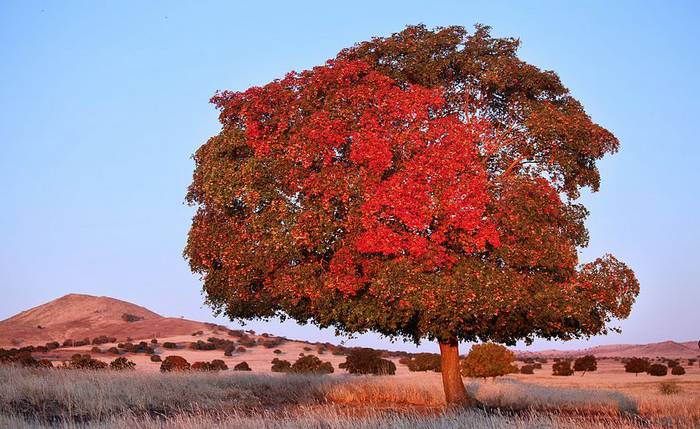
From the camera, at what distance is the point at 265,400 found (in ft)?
84.4

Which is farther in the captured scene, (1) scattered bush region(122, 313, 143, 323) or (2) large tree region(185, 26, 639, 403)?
(1) scattered bush region(122, 313, 143, 323)

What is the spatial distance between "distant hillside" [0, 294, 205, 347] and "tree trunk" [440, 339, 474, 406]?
7030cm

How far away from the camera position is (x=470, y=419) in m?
14.8

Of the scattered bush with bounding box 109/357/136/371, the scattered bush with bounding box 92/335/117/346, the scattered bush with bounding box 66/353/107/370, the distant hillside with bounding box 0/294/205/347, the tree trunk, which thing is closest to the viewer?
the tree trunk

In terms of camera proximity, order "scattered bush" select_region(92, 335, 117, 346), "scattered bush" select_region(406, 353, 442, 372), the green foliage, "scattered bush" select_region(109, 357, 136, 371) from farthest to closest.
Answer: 1. "scattered bush" select_region(92, 335, 117, 346)
2. "scattered bush" select_region(406, 353, 442, 372)
3. the green foliage
4. "scattered bush" select_region(109, 357, 136, 371)

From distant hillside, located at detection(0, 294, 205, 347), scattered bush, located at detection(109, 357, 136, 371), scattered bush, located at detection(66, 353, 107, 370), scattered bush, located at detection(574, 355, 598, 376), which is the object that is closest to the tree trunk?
scattered bush, located at detection(109, 357, 136, 371)

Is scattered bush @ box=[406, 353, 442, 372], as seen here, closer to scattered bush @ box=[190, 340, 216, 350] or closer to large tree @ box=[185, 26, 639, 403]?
scattered bush @ box=[190, 340, 216, 350]

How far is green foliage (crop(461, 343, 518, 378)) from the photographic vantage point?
5094 cm

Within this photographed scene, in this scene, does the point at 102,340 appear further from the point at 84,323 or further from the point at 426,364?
the point at 426,364

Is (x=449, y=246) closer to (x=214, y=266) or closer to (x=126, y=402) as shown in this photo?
(x=214, y=266)

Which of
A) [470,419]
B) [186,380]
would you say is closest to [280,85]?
[186,380]

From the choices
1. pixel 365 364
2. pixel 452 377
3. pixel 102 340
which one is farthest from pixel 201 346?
pixel 452 377

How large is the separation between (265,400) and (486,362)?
2846cm

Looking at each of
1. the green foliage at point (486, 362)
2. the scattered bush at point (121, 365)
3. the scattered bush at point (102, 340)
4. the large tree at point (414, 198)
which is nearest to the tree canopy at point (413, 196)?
the large tree at point (414, 198)
